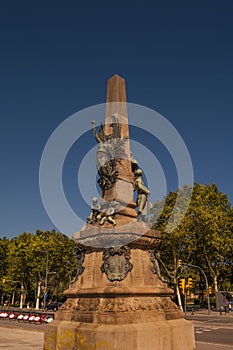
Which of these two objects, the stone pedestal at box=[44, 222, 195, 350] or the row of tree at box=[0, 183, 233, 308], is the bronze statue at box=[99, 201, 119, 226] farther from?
the row of tree at box=[0, 183, 233, 308]

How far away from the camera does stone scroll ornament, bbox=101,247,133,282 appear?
32.4 ft

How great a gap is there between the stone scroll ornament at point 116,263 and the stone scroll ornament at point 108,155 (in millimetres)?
2685

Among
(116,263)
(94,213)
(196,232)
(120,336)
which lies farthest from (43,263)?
(120,336)

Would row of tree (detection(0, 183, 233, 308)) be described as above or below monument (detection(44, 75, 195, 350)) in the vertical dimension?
above

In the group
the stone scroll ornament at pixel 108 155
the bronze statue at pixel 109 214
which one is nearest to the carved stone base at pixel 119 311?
the bronze statue at pixel 109 214

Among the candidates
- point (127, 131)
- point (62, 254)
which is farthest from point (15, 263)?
point (127, 131)

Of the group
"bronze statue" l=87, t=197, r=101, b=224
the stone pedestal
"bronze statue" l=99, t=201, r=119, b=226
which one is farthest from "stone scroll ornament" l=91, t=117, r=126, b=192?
the stone pedestal

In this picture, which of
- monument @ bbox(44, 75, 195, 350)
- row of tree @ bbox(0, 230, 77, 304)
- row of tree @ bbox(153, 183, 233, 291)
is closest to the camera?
monument @ bbox(44, 75, 195, 350)

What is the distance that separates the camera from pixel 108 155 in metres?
12.4

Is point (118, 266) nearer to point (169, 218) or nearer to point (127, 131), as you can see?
point (127, 131)

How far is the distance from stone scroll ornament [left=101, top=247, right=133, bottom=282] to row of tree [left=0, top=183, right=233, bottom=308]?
870 inches

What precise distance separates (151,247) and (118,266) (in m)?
1.57

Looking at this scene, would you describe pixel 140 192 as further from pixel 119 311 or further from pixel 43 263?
pixel 43 263

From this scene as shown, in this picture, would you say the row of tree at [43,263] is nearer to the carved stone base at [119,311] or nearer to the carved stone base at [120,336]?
the carved stone base at [119,311]
